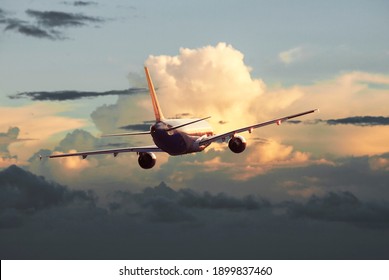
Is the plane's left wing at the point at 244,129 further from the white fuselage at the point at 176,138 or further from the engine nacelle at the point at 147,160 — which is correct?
the engine nacelle at the point at 147,160

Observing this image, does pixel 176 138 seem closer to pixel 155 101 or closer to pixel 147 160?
pixel 147 160

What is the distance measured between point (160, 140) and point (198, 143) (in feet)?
23.8

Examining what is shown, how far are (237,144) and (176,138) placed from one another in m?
8.17

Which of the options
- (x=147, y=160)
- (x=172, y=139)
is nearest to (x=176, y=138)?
(x=172, y=139)

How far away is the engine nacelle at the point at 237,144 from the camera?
9975cm

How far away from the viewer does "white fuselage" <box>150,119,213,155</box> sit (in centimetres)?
9794

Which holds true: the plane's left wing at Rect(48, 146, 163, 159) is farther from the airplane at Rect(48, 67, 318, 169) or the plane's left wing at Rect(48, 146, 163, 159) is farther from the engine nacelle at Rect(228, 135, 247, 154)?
the engine nacelle at Rect(228, 135, 247, 154)

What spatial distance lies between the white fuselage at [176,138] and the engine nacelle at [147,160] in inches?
110

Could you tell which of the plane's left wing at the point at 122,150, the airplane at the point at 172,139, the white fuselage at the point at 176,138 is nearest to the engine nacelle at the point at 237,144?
the airplane at the point at 172,139

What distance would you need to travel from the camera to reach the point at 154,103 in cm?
10025

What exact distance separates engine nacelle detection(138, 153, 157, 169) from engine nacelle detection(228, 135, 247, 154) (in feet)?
34.8

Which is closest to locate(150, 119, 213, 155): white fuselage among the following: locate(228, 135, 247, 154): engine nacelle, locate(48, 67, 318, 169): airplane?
locate(48, 67, 318, 169): airplane
